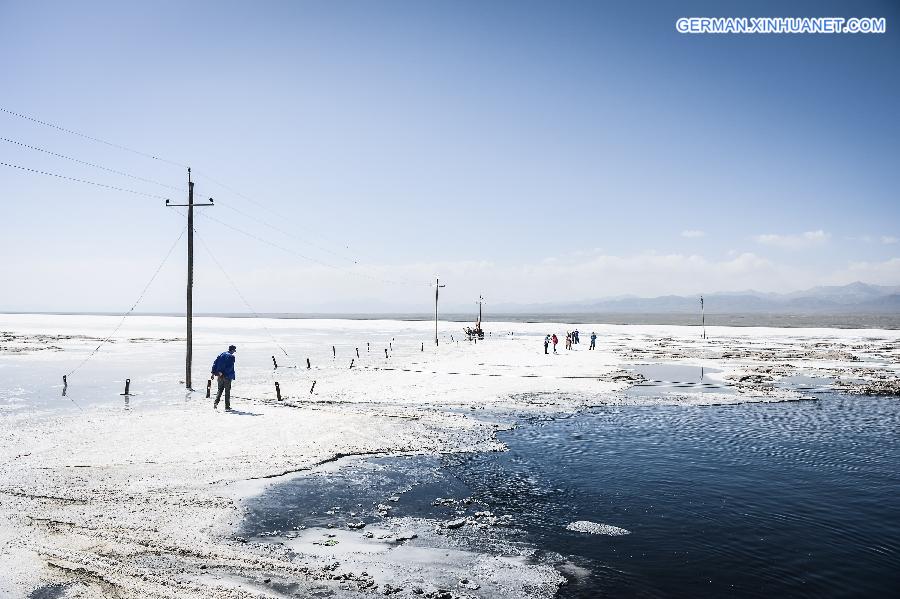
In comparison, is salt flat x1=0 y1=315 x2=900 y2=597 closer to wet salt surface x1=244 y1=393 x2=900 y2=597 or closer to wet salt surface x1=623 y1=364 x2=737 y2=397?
wet salt surface x1=623 y1=364 x2=737 y2=397

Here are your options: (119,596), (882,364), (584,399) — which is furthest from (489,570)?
(882,364)

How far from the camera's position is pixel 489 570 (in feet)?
28.0

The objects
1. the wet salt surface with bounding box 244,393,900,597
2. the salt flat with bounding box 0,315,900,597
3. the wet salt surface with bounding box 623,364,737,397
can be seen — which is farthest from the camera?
the wet salt surface with bounding box 623,364,737,397

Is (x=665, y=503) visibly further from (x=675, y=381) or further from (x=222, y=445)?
(x=675, y=381)

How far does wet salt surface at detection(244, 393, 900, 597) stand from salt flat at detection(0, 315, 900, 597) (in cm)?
115

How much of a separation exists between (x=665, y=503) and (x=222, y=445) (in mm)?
11809

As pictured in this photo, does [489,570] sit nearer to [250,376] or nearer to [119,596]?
[119,596]

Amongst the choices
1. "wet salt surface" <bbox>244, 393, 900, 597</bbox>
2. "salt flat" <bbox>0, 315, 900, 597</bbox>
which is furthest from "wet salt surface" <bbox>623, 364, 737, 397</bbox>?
"wet salt surface" <bbox>244, 393, 900, 597</bbox>

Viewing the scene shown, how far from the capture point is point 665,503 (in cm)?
1177

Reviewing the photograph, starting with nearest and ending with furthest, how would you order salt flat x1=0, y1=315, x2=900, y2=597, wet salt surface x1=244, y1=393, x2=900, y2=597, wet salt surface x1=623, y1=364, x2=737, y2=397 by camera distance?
salt flat x1=0, y1=315, x2=900, y2=597, wet salt surface x1=244, y1=393, x2=900, y2=597, wet salt surface x1=623, y1=364, x2=737, y2=397

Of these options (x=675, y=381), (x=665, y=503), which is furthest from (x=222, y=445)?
(x=675, y=381)

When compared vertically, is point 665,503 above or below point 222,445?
below

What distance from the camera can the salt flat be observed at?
8.15m

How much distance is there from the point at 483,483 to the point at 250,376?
25.1 meters
